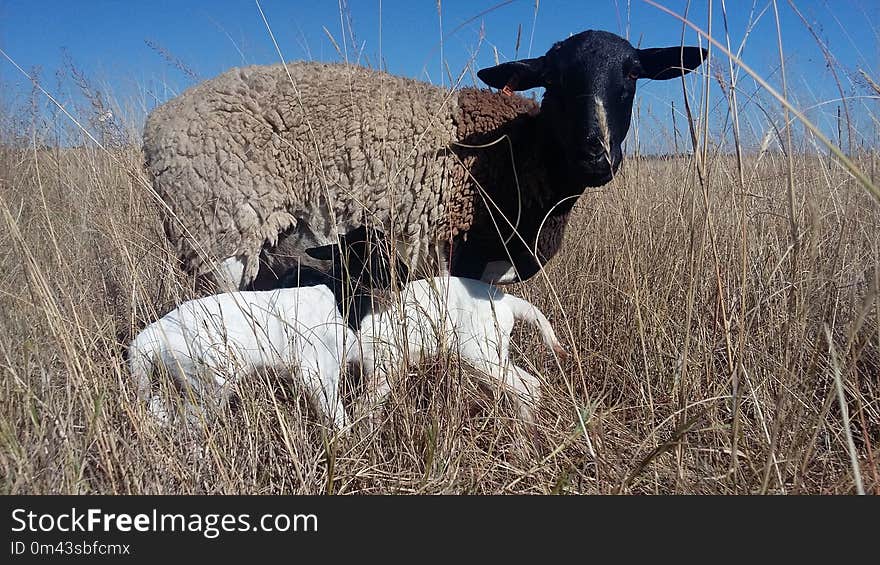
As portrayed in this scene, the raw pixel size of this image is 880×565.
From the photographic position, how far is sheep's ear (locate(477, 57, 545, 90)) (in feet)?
11.1

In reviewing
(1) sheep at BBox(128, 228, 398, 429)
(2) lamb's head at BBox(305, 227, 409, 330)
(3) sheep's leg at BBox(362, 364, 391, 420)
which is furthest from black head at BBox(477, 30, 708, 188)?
(3) sheep's leg at BBox(362, 364, 391, 420)

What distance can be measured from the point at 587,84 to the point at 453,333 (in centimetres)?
158

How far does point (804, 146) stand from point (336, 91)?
113 inches

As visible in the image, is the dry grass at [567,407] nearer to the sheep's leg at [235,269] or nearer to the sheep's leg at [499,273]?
the sheep's leg at [235,269]

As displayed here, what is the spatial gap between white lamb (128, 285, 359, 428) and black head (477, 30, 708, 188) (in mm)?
1506

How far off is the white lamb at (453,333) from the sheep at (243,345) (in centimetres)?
15

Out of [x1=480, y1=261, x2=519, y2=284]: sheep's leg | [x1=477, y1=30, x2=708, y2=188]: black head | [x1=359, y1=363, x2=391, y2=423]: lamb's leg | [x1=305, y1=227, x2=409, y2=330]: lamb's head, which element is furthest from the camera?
[x1=480, y1=261, x2=519, y2=284]: sheep's leg

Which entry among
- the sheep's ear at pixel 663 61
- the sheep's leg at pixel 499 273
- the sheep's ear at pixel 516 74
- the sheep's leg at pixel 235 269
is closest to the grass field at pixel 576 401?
the sheep's leg at pixel 235 269

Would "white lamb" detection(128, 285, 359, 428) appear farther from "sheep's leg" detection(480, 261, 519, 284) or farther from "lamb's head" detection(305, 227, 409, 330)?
"sheep's leg" detection(480, 261, 519, 284)

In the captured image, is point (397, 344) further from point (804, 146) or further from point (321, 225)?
point (804, 146)

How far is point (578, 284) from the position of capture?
3502 mm

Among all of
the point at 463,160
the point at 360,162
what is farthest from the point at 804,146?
the point at 360,162

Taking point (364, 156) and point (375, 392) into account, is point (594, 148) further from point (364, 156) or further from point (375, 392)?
point (375, 392)

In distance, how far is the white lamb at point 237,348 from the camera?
2229 mm
